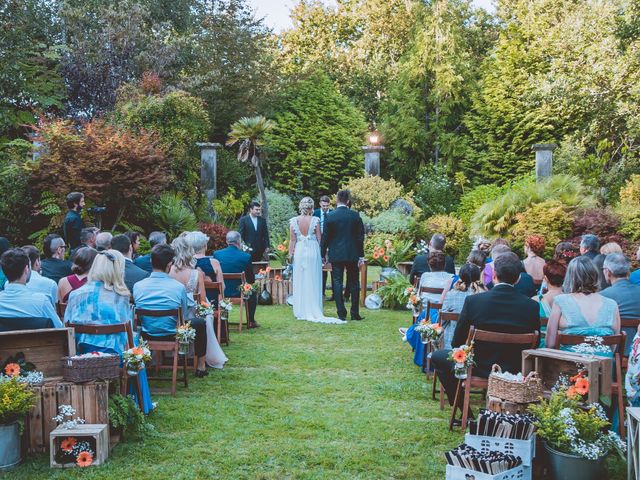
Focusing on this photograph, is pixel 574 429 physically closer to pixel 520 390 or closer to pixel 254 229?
pixel 520 390

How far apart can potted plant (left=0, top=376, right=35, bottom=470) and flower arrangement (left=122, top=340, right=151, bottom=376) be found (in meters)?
0.82

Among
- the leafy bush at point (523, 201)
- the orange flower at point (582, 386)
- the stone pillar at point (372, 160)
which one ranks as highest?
the stone pillar at point (372, 160)

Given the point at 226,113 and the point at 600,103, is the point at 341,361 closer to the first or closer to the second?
the point at 600,103

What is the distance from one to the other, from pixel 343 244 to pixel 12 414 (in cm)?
642

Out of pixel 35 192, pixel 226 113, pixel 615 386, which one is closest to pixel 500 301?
pixel 615 386

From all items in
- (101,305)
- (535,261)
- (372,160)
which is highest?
(372,160)

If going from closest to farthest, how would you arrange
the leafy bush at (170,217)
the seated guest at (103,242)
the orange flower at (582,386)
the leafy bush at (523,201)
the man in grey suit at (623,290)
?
the orange flower at (582,386) → the man in grey suit at (623,290) → the seated guest at (103,242) → the leafy bush at (523,201) → the leafy bush at (170,217)

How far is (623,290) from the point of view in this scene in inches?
235

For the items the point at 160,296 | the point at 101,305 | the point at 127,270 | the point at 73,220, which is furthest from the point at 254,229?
the point at 101,305

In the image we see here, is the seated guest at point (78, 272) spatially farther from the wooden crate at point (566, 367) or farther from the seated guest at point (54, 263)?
the wooden crate at point (566, 367)

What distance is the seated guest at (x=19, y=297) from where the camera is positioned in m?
5.11

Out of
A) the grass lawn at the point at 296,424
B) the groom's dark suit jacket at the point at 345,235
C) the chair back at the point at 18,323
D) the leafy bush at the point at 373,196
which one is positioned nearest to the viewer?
the grass lawn at the point at 296,424

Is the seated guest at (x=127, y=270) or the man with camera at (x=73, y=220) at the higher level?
Answer: the man with camera at (x=73, y=220)

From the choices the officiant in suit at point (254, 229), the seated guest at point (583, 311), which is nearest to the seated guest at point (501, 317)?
the seated guest at point (583, 311)
